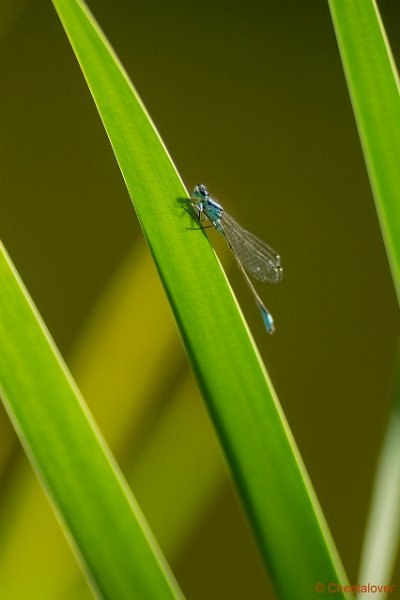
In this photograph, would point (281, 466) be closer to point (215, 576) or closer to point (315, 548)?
point (315, 548)

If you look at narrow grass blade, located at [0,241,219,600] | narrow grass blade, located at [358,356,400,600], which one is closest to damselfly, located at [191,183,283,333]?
narrow grass blade, located at [358,356,400,600]

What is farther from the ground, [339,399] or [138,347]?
[138,347]

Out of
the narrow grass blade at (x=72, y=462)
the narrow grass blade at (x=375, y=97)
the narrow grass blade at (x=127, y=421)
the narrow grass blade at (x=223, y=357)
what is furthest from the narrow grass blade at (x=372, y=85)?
the narrow grass blade at (x=127, y=421)

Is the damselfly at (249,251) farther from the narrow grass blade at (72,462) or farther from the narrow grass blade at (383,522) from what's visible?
the narrow grass blade at (72,462)

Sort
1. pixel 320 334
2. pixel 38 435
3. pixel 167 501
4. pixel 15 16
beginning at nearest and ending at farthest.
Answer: pixel 38 435, pixel 167 501, pixel 15 16, pixel 320 334

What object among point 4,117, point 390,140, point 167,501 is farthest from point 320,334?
point 390,140

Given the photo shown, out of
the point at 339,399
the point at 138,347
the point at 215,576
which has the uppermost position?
the point at 138,347

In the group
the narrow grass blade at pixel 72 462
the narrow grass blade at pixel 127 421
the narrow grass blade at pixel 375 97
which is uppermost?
the narrow grass blade at pixel 375 97

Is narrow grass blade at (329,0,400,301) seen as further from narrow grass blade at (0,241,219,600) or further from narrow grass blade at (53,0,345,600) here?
narrow grass blade at (0,241,219,600)
